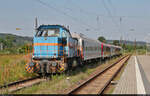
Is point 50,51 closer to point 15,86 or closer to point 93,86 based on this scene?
point 15,86

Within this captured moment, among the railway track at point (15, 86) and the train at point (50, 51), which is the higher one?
the train at point (50, 51)

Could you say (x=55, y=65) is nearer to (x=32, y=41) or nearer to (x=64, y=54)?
(x=64, y=54)

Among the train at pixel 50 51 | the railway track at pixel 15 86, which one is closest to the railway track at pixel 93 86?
the train at pixel 50 51

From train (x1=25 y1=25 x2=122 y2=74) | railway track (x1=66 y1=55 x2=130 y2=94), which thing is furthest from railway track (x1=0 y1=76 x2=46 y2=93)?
railway track (x1=66 y1=55 x2=130 y2=94)

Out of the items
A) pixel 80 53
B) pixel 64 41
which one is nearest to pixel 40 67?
pixel 64 41

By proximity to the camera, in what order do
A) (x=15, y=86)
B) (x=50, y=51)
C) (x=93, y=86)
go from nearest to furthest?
(x=15, y=86) < (x=93, y=86) < (x=50, y=51)

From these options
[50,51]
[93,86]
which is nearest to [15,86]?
[50,51]

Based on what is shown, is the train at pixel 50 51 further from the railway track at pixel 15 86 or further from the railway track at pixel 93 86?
the railway track at pixel 93 86

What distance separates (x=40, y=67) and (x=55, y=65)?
96 cm

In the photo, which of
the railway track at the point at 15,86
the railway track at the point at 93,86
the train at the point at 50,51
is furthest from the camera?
the train at the point at 50,51

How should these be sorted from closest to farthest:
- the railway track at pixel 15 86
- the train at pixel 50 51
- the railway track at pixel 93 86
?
the railway track at pixel 93 86
the railway track at pixel 15 86
the train at pixel 50 51

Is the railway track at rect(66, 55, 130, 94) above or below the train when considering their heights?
below

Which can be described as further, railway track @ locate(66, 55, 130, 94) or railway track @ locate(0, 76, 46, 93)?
railway track @ locate(0, 76, 46, 93)

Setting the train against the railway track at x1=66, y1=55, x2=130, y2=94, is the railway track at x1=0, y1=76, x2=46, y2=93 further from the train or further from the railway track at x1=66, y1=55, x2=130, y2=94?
the railway track at x1=66, y1=55, x2=130, y2=94
